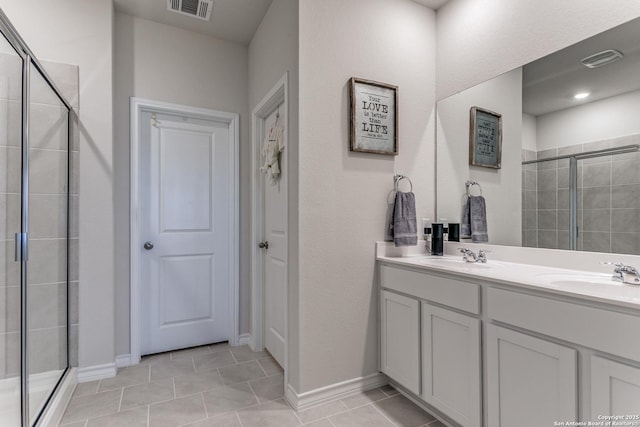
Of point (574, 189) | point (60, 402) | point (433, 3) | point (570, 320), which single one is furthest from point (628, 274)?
point (60, 402)

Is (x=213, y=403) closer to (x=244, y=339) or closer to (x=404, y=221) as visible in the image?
(x=244, y=339)

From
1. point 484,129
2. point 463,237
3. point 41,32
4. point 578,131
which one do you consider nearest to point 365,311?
point 463,237

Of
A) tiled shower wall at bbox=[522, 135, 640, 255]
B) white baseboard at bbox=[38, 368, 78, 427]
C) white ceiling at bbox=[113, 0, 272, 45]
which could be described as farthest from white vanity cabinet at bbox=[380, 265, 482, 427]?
white ceiling at bbox=[113, 0, 272, 45]

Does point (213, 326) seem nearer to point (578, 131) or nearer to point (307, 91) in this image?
point (307, 91)

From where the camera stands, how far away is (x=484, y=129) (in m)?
2.14

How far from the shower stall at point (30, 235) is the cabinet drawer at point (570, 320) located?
88.0 inches

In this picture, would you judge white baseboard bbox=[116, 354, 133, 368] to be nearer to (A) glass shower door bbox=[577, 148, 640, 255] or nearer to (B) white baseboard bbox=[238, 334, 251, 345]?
(B) white baseboard bbox=[238, 334, 251, 345]

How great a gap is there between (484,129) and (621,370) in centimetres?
→ 153

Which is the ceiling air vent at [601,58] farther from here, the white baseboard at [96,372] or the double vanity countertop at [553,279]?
the white baseboard at [96,372]

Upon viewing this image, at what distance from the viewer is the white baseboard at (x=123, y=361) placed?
2.45 meters

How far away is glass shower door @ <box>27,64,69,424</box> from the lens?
174 cm

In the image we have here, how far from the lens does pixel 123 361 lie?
97.2 inches

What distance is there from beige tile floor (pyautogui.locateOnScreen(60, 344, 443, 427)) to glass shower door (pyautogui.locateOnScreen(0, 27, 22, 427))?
51cm

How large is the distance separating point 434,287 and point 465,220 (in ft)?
2.46
